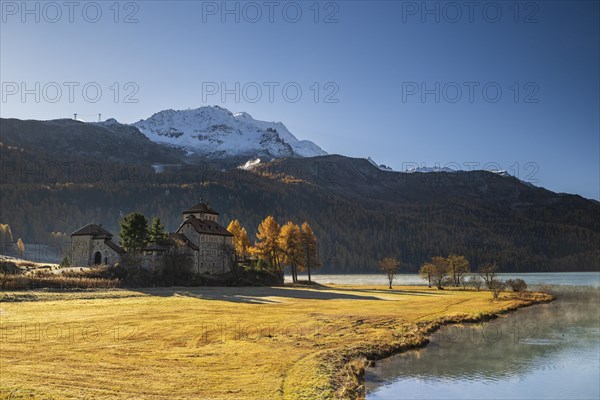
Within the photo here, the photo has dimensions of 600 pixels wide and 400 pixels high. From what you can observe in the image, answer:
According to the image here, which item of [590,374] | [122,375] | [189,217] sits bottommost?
[590,374]

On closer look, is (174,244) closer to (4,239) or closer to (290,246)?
(290,246)

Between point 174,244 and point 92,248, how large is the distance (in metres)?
15.0

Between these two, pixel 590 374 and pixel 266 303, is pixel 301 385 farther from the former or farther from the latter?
pixel 266 303

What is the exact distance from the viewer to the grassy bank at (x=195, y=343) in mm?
25469

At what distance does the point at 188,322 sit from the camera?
148 ft

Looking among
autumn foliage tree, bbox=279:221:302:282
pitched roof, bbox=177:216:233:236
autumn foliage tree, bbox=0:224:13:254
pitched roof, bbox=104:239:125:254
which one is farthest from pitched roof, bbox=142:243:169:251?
autumn foliage tree, bbox=0:224:13:254

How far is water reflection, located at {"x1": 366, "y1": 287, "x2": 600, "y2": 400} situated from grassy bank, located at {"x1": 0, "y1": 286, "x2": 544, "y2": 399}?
2114 millimetres

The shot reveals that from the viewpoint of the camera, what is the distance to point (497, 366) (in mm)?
36750

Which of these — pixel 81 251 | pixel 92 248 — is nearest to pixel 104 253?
pixel 92 248

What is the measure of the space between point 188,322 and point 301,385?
20912 millimetres

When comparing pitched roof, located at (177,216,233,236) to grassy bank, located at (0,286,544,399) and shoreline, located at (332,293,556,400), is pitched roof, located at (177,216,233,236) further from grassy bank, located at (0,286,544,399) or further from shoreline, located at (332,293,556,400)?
shoreline, located at (332,293,556,400)

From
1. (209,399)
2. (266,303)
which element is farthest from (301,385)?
(266,303)

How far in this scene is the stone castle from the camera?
87.0 meters

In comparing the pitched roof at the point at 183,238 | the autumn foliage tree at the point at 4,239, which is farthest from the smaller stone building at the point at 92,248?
the autumn foliage tree at the point at 4,239
